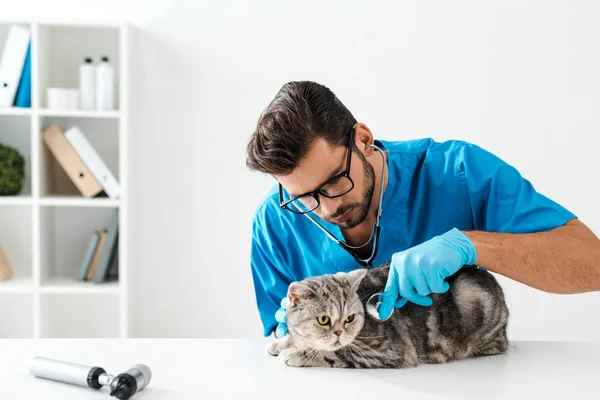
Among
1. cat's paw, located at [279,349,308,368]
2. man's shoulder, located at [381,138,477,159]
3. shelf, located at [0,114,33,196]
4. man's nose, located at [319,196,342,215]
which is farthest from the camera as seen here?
shelf, located at [0,114,33,196]

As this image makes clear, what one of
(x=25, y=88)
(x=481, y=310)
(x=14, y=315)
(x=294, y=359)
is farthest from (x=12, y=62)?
(x=481, y=310)

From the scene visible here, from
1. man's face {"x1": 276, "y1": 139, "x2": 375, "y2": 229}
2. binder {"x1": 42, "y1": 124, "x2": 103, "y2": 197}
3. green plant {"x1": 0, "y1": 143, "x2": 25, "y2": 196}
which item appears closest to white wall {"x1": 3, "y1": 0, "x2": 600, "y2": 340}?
binder {"x1": 42, "y1": 124, "x2": 103, "y2": 197}

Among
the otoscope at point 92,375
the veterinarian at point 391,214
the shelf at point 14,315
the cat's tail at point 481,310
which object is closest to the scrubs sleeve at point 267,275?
the veterinarian at point 391,214

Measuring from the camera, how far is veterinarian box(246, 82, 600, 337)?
1205 mm

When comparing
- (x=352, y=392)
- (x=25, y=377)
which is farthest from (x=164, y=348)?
(x=352, y=392)

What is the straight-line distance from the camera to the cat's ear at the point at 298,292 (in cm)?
116

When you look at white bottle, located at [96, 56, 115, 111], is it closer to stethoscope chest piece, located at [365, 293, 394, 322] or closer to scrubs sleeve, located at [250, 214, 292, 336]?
scrubs sleeve, located at [250, 214, 292, 336]

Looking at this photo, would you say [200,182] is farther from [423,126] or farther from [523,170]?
[523,170]

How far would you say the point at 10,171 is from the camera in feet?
8.55

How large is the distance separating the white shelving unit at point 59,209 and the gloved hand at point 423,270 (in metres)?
1.69

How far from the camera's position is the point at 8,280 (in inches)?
105

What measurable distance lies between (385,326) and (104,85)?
6.09 feet

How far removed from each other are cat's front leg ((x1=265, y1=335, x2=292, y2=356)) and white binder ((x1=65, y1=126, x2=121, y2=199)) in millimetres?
1616

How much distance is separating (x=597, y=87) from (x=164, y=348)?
2282mm
